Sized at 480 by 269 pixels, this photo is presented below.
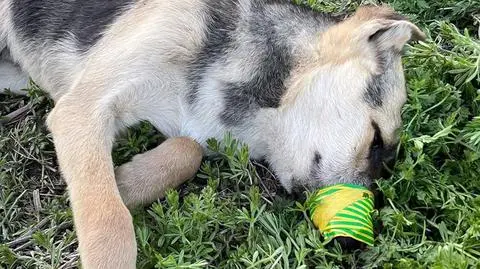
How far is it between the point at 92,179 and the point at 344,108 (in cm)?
146

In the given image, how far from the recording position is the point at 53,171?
4.52m

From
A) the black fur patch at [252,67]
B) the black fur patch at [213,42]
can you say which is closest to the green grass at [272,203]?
the black fur patch at [252,67]

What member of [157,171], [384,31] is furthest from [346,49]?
[157,171]

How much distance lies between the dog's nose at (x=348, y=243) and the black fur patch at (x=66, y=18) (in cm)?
192

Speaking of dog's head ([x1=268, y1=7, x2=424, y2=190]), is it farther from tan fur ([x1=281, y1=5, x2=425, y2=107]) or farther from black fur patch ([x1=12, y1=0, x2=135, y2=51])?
black fur patch ([x1=12, y1=0, x2=135, y2=51])

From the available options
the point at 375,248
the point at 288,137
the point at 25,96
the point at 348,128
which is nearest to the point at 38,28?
the point at 25,96

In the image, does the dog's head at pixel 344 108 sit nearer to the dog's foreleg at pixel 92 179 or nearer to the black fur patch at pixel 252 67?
the black fur patch at pixel 252 67


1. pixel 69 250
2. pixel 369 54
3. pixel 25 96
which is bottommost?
pixel 69 250

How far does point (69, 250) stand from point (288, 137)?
1.42 m

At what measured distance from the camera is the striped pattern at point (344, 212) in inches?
148

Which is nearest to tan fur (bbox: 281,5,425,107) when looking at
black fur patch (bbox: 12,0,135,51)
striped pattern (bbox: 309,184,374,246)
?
striped pattern (bbox: 309,184,374,246)

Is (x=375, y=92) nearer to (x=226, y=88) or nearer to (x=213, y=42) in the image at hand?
(x=226, y=88)

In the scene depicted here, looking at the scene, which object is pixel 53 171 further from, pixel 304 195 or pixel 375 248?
pixel 375 248

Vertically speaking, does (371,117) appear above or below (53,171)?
above
